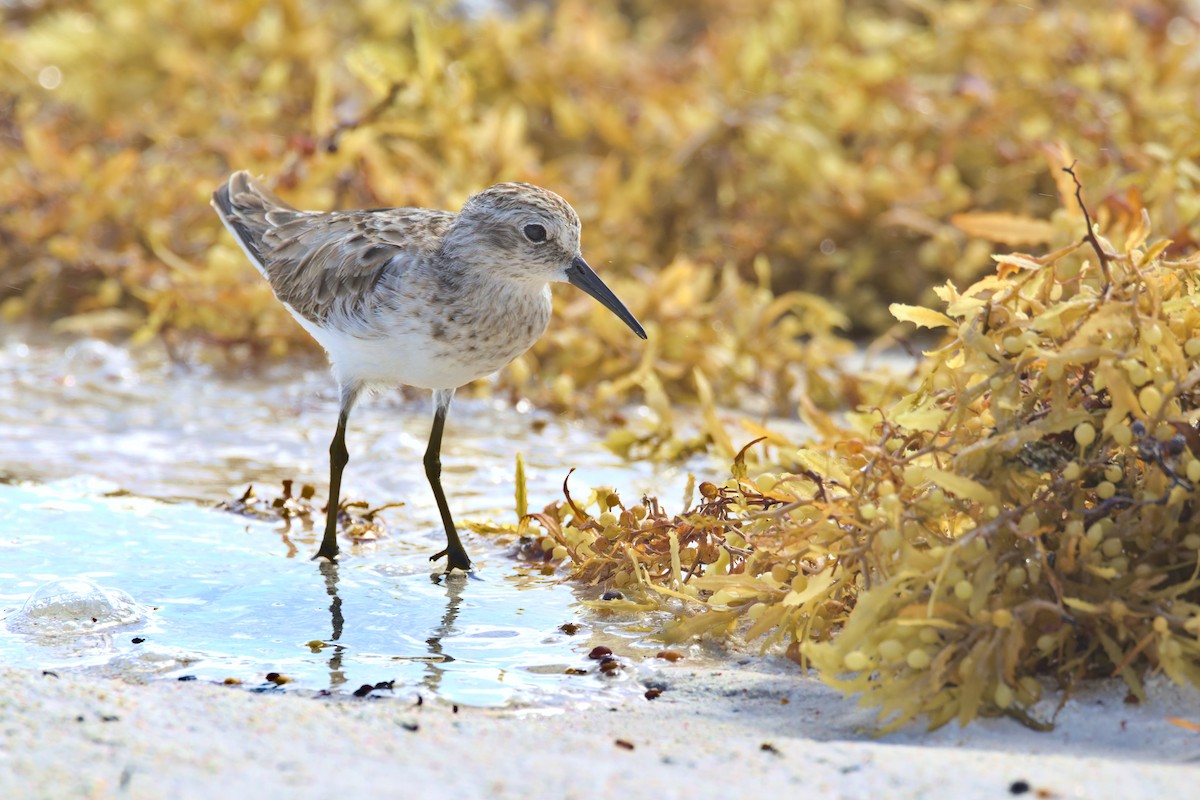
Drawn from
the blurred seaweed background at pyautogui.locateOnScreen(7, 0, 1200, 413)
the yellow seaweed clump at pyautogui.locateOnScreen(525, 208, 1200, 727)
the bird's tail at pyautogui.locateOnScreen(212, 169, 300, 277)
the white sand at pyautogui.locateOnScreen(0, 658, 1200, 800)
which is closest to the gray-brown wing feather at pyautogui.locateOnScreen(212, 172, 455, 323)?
the bird's tail at pyautogui.locateOnScreen(212, 169, 300, 277)

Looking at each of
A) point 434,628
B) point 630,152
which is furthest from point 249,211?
point 630,152

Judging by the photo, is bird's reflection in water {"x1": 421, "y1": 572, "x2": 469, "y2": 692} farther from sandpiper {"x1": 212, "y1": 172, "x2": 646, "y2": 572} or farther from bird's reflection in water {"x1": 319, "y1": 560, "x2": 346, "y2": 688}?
bird's reflection in water {"x1": 319, "y1": 560, "x2": 346, "y2": 688}

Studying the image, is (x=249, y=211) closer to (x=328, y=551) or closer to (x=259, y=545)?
(x=259, y=545)

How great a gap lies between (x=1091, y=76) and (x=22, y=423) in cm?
615

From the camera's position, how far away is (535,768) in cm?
284

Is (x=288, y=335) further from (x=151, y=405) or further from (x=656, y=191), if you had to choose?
(x=656, y=191)

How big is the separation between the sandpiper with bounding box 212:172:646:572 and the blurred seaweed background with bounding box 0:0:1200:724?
0.60 meters

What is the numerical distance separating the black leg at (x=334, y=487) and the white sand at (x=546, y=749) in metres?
1.35

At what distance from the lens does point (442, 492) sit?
16.1 ft

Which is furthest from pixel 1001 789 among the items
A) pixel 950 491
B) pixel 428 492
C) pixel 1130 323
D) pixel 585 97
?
pixel 585 97

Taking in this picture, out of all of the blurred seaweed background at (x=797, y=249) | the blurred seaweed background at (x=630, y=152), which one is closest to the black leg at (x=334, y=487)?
the blurred seaweed background at (x=797, y=249)

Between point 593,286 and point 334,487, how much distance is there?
1.11 m

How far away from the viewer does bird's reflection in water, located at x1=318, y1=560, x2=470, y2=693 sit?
3.62m

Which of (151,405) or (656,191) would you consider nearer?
(151,405)
